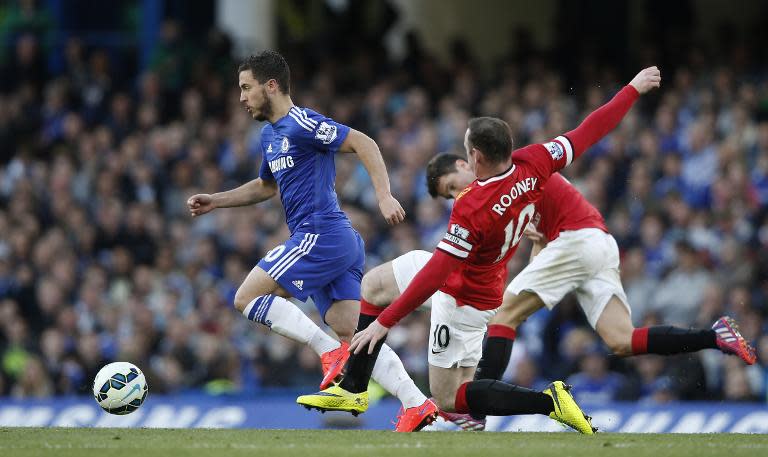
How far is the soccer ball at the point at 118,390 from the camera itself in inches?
332

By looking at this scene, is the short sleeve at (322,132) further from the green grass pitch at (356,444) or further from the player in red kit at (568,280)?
the green grass pitch at (356,444)

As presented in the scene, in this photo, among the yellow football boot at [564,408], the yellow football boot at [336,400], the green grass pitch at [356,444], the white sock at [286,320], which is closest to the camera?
the green grass pitch at [356,444]

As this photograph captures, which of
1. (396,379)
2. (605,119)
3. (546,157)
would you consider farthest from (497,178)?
(396,379)

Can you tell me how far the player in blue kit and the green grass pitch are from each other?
58 centimetres

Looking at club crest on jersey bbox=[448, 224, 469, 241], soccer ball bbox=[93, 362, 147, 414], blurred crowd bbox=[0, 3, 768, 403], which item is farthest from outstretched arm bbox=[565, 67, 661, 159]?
blurred crowd bbox=[0, 3, 768, 403]

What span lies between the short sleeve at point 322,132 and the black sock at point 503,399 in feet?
5.26

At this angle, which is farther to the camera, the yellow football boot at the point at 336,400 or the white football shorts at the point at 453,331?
the white football shorts at the point at 453,331

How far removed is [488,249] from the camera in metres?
7.90

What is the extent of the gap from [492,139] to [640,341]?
5.17 ft

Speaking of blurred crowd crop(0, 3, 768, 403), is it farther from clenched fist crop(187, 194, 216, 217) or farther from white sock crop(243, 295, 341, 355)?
clenched fist crop(187, 194, 216, 217)

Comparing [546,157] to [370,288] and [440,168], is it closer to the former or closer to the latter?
[440,168]

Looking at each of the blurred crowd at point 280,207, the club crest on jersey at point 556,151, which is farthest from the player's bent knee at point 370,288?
the blurred crowd at point 280,207

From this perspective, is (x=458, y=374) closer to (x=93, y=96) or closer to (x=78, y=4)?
(x=93, y=96)

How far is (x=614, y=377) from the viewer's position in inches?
470
